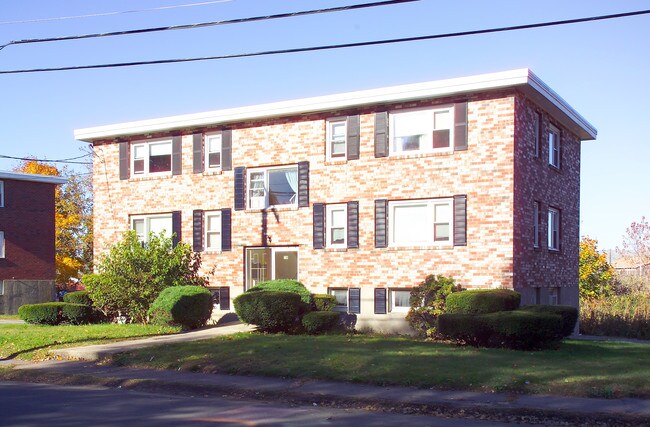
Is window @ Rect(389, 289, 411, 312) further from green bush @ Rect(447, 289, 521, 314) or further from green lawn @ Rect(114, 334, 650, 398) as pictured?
green lawn @ Rect(114, 334, 650, 398)

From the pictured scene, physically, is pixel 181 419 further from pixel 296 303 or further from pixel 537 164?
pixel 537 164

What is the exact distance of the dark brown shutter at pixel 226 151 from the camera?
24.6 meters

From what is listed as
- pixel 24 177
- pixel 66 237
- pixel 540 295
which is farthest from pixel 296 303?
pixel 66 237

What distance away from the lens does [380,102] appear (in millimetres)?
21844

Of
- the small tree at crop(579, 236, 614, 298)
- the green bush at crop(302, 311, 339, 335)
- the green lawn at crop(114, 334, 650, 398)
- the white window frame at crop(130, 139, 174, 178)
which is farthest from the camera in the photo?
the small tree at crop(579, 236, 614, 298)

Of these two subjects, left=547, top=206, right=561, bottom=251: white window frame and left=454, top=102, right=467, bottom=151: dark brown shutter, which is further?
left=547, top=206, right=561, bottom=251: white window frame

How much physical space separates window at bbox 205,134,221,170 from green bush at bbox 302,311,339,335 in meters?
7.56

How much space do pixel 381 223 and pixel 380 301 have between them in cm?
229

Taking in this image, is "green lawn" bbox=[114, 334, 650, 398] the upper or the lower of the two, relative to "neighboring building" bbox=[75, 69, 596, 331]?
lower

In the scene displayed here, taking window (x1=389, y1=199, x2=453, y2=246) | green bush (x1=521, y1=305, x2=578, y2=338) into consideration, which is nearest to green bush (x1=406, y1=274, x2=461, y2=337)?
window (x1=389, y1=199, x2=453, y2=246)

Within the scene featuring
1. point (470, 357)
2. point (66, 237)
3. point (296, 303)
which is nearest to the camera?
point (470, 357)

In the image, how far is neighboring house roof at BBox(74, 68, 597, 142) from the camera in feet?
65.7

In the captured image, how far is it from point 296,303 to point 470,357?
6.32 meters

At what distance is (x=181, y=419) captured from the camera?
10102 millimetres
